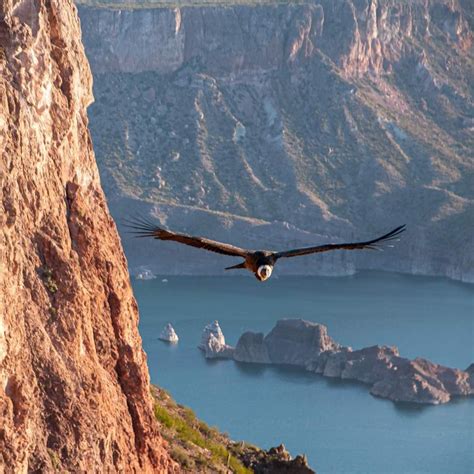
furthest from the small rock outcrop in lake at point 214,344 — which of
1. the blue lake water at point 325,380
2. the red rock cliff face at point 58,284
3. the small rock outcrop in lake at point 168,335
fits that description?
the red rock cliff face at point 58,284

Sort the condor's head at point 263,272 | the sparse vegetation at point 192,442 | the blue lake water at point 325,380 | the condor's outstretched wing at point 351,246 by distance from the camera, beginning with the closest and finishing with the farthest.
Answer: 1. the condor's head at point 263,272
2. the condor's outstretched wing at point 351,246
3. the sparse vegetation at point 192,442
4. the blue lake water at point 325,380

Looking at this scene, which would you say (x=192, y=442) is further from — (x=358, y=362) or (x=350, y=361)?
(x=350, y=361)

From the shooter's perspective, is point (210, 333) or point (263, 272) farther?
point (210, 333)

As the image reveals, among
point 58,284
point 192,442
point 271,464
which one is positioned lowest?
point 271,464

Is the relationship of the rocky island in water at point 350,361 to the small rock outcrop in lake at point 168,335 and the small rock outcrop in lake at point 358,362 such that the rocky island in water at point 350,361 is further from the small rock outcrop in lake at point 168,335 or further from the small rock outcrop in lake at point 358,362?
the small rock outcrop in lake at point 168,335

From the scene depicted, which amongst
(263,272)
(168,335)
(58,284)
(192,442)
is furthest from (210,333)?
(263,272)

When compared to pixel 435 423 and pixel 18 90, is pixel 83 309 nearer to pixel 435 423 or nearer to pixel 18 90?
pixel 18 90

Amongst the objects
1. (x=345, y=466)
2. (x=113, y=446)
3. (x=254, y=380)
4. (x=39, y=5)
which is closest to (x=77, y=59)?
(x=39, y=5)
